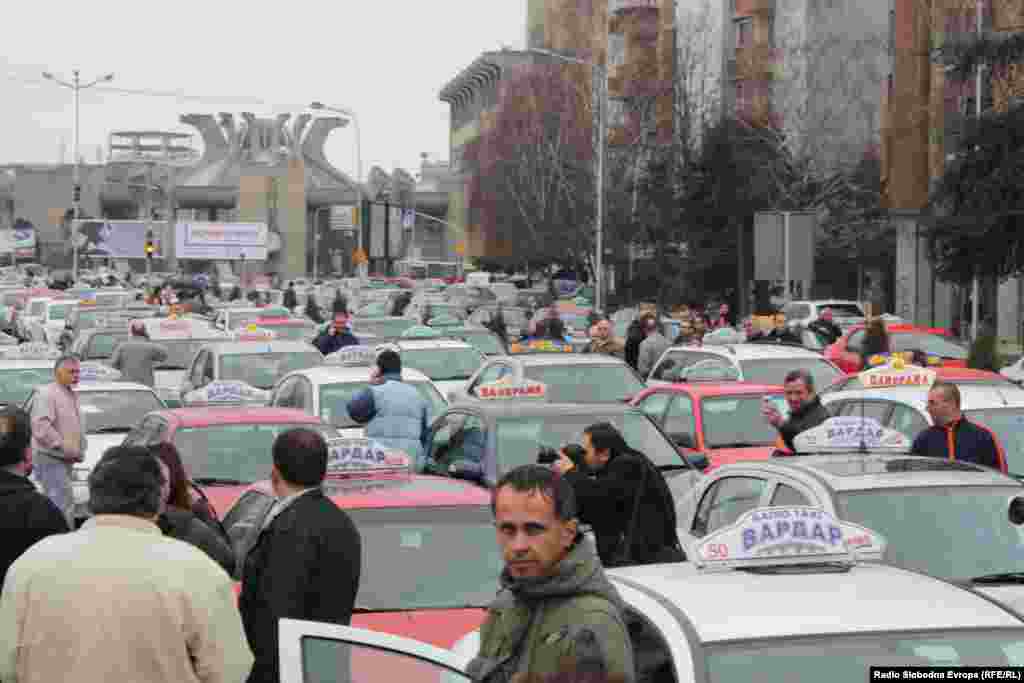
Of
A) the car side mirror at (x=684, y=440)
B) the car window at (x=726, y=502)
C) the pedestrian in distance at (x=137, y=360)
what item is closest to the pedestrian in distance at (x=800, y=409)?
the car window at (x=726, y=502)

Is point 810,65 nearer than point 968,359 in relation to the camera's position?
No

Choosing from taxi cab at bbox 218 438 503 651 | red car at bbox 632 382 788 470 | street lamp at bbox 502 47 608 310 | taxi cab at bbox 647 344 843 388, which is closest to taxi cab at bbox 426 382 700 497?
red car at bbox 632 382 788 470

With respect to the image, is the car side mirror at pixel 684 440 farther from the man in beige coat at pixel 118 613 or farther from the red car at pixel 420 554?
the man in beige coat at pixel 118 613

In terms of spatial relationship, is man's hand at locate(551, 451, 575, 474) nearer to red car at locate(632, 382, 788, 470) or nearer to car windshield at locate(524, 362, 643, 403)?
red car at locate(632, 382, 788, 470)

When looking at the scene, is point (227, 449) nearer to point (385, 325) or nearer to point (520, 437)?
point (520, 437)

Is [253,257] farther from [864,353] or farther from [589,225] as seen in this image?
[864,353]

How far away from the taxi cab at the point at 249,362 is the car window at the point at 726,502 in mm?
13156

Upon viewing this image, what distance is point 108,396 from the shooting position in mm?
18531

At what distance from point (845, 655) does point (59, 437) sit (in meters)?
9.33

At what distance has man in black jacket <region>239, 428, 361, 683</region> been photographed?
22.3 feet

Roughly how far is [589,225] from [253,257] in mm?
36704

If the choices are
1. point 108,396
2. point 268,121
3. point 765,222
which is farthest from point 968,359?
point 268,121

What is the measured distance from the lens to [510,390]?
1634 cm

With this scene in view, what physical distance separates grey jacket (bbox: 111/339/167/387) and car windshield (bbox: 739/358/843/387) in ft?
29.2
